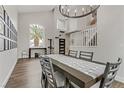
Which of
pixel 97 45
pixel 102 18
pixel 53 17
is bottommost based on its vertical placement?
pixel 97 45

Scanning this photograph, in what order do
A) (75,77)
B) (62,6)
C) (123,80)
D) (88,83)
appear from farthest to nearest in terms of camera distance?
(123,80), (62,6), (75,77), (88,83)

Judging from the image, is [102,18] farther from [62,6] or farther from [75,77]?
[75,77]

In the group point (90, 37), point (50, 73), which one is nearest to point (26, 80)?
point (50, 73)

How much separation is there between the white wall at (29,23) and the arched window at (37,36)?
24cm

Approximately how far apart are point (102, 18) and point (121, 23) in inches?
26.1

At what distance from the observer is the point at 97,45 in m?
3.94

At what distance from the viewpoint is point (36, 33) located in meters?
7.07

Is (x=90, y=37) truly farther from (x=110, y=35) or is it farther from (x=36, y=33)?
(x=36, y=33)

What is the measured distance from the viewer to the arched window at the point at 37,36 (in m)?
7.09

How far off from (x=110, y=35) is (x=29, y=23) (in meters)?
5.74

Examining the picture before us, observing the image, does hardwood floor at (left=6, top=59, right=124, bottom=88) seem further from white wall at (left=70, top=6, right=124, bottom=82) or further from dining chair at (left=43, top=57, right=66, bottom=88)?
dining chair at (left=43, top=57, right=66, bottom=88)

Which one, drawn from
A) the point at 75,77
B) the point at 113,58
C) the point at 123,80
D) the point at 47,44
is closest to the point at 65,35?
the point at 47,44

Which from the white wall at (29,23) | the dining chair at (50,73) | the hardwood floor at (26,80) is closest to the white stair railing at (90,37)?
the hardwood floor at (26,80)

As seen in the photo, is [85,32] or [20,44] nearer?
[85,32]
